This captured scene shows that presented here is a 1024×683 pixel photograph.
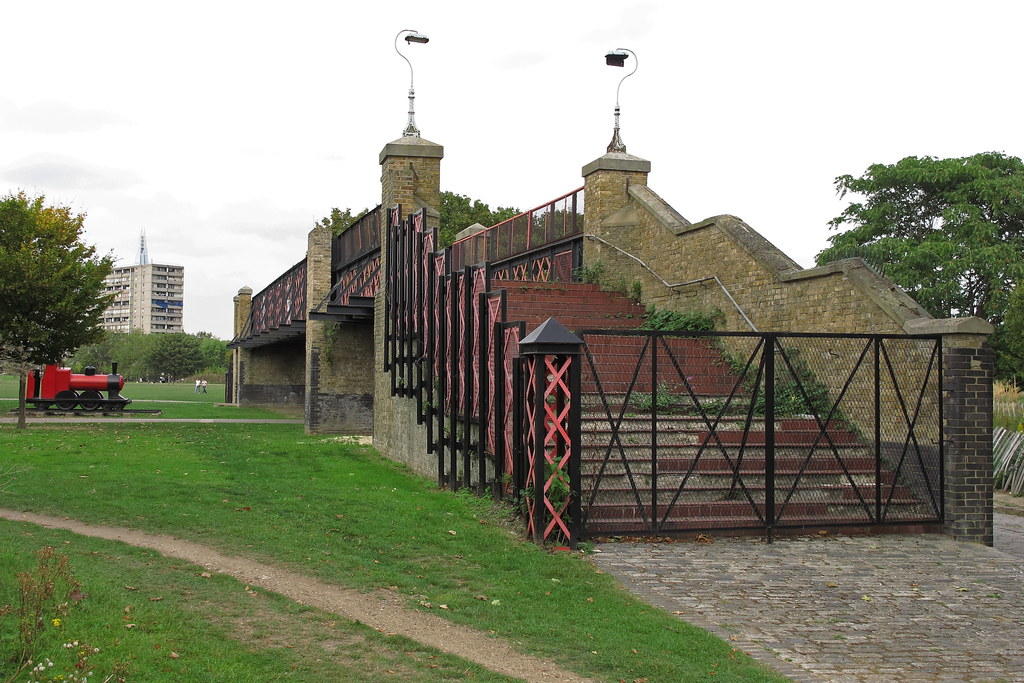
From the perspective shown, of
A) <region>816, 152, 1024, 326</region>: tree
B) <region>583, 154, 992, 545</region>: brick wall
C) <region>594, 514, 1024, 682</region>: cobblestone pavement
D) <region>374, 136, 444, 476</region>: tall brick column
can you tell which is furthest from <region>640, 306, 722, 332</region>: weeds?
<region>816, 152, 1024, 326</region>: tree

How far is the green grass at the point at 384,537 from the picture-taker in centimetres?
588

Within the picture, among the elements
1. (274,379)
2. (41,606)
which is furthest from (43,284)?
(274,379)

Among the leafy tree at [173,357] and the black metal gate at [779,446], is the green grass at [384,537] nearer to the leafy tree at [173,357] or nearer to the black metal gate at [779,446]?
the black metal gate at [779,446]

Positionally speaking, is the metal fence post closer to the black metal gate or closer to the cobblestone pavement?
the black metal gate

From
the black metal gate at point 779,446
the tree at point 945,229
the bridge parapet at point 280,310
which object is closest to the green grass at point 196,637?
the black metal gate at point 779,446

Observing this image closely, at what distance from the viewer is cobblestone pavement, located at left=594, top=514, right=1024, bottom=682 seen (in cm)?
578

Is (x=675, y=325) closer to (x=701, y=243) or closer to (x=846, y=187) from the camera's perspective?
(x=701, y=243)

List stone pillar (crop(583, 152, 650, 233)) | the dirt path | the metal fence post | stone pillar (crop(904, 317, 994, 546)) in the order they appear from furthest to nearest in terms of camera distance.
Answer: stone pillar (crop(583, 152, 650, 233)) → stone pillar (crop(904, 317, 994, 546)) → the metal fence post → the dirt path

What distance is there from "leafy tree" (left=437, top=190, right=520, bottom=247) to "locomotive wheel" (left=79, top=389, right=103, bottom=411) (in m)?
20.9

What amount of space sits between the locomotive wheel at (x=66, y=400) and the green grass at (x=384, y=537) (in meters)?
12.7

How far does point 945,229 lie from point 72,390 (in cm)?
3120

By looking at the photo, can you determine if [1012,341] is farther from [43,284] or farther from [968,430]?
[43,284]

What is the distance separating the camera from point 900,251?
112ft

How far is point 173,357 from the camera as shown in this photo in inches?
4259
